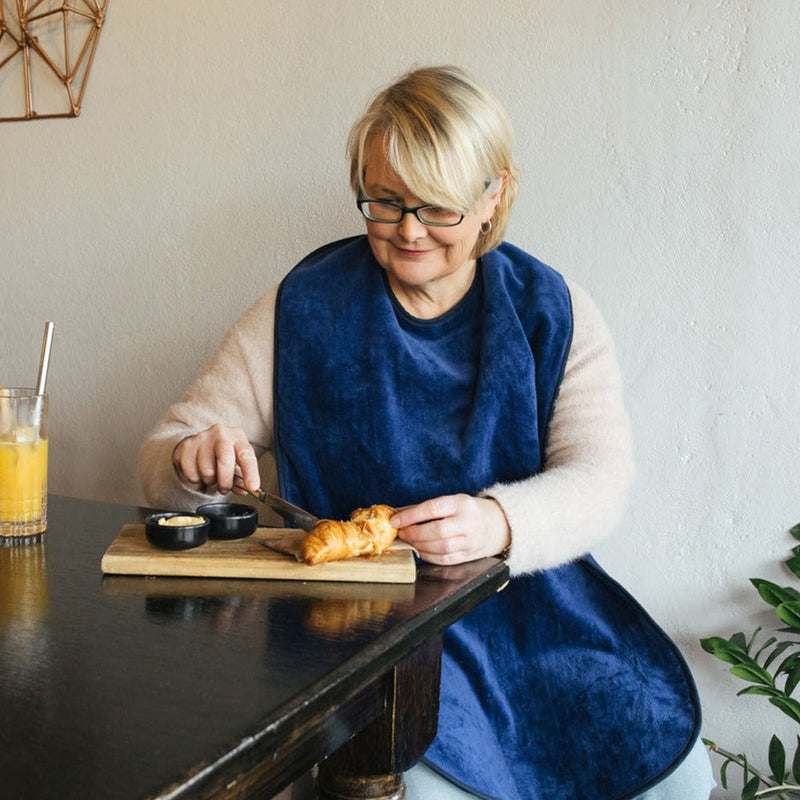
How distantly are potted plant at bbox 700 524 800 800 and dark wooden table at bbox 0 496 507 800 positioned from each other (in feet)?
2.24

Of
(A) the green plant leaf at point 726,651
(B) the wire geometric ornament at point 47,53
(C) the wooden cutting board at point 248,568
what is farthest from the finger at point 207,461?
(B) the wire geometric ornament at point 47,53

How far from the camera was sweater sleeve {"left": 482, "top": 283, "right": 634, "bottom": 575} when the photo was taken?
1.36m

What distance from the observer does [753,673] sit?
5.45ft

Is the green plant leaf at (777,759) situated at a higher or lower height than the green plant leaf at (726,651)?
lower

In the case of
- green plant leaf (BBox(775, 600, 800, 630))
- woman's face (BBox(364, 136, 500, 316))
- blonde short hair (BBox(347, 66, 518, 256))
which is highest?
blonde short hair (BBox(347, 66, 518, 256))

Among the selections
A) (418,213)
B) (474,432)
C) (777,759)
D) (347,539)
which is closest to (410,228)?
(418,213)

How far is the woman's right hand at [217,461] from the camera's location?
1.37m

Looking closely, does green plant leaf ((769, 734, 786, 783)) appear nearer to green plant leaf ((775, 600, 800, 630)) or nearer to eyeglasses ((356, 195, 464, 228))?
green plant leaf ((775, 600, 800, 630))

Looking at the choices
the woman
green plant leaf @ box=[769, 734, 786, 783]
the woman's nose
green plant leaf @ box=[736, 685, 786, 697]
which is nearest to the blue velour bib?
the woman

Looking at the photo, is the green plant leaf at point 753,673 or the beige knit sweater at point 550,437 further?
the green plant leaf at point 753,673

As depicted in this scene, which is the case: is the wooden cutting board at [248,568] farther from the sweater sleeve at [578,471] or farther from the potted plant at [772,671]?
the potted plant at [772,671]

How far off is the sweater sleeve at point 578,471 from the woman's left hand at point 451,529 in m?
0.05

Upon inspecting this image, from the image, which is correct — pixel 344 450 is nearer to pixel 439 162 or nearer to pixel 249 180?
pixel 439 162

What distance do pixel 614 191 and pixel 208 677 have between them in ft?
4.23
